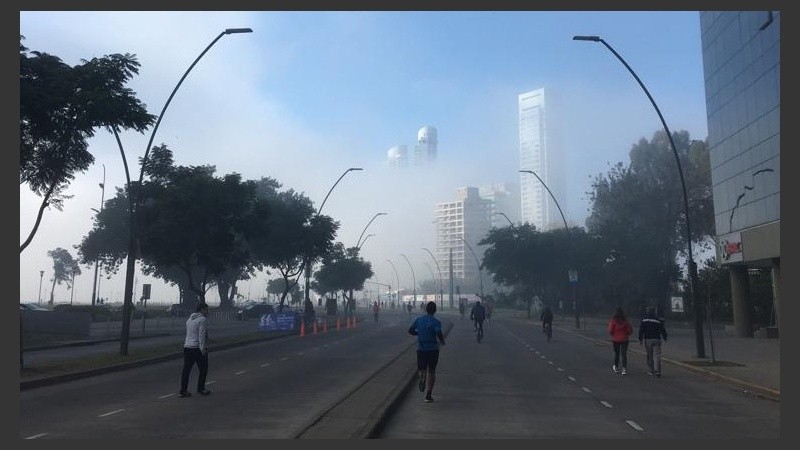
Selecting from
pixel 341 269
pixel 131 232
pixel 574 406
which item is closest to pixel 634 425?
pixel 574 406

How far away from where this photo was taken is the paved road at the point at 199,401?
1132cm

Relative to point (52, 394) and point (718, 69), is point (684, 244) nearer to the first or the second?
point (718, 69)

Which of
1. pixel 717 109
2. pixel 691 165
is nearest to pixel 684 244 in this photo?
pixel 691 165

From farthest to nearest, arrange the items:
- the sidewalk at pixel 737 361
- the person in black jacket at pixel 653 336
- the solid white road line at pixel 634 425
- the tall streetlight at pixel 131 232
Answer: the tall streetlight at pixel 131 232 → the person in black jacket at pixel 653 336 → the sidewalk at pixel 737 361 → the solid white road line at pixel 634 425

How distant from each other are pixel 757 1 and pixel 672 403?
1367 cm

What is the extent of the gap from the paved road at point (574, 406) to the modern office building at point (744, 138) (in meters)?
17.0

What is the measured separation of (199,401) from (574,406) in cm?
669

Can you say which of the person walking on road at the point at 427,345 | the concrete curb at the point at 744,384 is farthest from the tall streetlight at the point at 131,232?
the concrete curb at the point at 744,384

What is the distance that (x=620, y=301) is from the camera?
2756 inches

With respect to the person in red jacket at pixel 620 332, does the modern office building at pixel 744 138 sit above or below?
above

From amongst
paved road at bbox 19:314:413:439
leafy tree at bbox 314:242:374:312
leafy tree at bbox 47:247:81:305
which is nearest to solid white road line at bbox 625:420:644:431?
paved road at bbox 19:314:413:439

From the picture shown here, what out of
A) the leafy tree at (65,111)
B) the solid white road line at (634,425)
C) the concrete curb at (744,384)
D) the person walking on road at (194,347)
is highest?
the leafy tree at (65,111)

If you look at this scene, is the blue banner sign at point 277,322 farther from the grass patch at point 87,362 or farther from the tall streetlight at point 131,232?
the tall streetlight at point 131,232

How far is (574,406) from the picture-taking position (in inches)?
554
